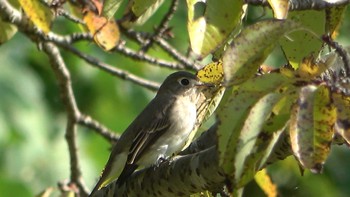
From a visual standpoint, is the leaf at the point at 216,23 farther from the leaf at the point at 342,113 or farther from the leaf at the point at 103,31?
the leaf at the point at 103,31

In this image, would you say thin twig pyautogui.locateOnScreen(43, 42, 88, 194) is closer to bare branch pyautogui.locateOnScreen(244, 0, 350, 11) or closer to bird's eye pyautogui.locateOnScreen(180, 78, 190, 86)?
bird's eye pyautogui.locateOnScreen(180, 78, 190, 86)

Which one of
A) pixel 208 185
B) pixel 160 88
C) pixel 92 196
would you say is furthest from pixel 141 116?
pixel 208 185

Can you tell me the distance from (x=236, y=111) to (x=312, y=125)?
0.72 ft

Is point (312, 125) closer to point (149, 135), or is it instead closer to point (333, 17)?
point (333, 17)

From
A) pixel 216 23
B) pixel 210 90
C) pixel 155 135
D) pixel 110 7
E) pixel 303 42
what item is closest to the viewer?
pixel 216 23

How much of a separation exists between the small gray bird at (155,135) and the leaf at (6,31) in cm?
75

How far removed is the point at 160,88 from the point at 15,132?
3.42 metres

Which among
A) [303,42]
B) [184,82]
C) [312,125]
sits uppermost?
[184,82]

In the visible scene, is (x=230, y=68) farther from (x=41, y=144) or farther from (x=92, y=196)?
(x=41, y=144)

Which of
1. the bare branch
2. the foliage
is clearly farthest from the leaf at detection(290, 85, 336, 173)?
the bare branch

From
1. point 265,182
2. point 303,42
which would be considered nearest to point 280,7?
point 303,42

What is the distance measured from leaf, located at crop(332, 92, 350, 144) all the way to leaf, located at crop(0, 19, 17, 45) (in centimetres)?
245

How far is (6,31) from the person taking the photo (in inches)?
210

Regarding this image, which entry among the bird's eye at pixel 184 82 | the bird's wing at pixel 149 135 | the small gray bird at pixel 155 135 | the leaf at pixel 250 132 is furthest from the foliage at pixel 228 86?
the bird's wing at pixel 149 135
